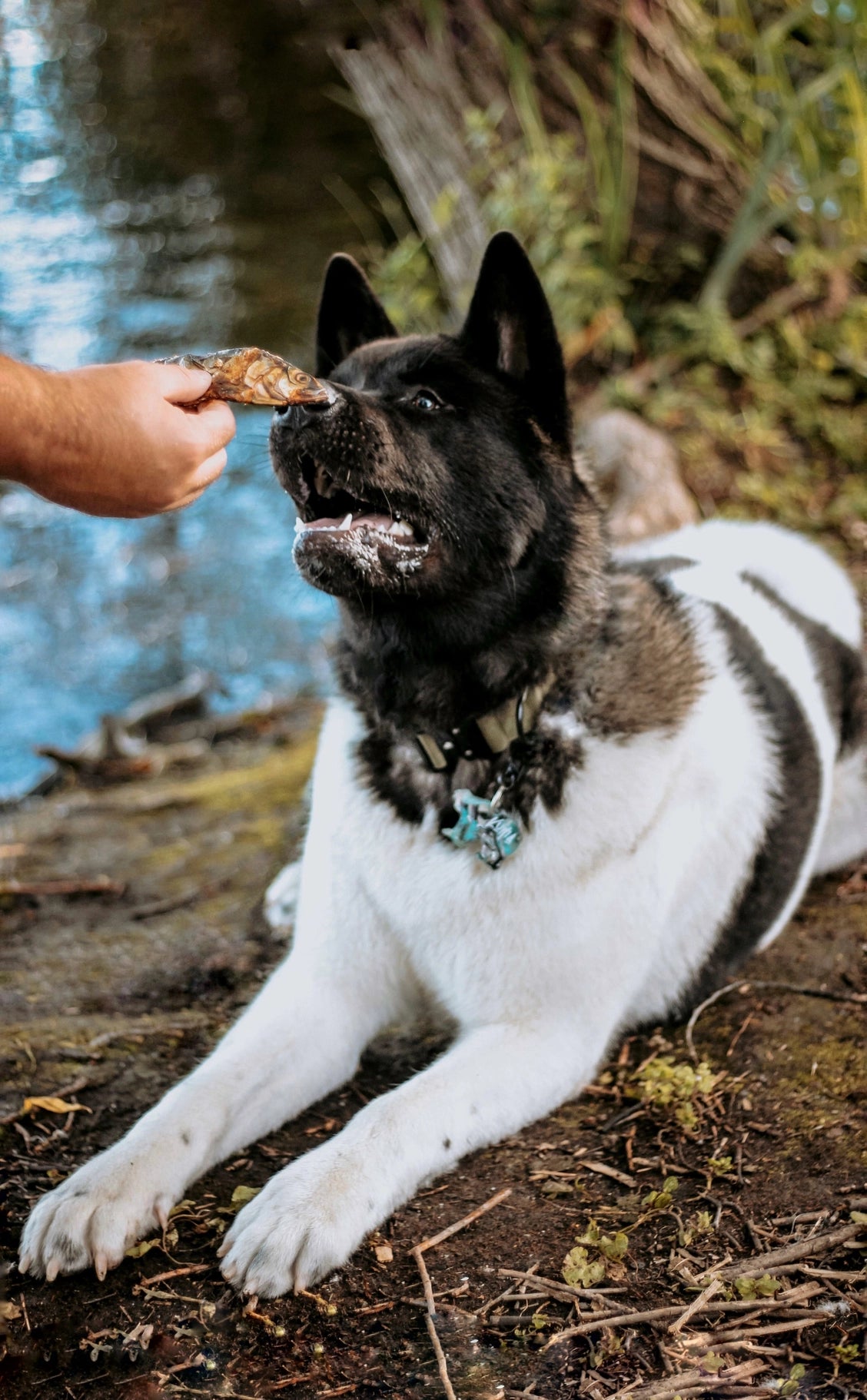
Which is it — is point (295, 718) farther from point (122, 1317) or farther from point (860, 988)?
point (122, 1317)

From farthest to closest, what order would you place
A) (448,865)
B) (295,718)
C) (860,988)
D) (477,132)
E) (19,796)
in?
(477,132) < (295,718) < (19,796) < (860,988) < (448,865)

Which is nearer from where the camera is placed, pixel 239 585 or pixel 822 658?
pixel 822 658

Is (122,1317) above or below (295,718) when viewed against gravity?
above

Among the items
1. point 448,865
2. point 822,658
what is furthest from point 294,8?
point 448,865

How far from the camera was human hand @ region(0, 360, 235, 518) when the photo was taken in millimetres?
1770

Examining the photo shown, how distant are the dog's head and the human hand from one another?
34 cm

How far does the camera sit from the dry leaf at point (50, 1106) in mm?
2553

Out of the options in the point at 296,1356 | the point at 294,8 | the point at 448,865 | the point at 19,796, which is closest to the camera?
the point at 296,1356

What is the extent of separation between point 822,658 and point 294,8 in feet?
31.5

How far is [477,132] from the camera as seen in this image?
614 cm

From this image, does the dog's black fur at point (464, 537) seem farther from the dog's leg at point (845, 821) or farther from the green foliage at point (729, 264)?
the green foliage at point (729, 264)

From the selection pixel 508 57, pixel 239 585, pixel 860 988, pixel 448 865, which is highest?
pixel 508 57

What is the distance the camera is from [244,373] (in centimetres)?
210

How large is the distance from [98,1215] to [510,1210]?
75 cm
